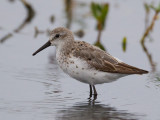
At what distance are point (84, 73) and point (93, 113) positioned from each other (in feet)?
3.69

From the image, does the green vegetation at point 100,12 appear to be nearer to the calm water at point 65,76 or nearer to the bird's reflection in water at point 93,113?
the calm water at point 65,76

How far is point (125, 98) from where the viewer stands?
11.0 m

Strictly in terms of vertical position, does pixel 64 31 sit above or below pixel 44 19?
below

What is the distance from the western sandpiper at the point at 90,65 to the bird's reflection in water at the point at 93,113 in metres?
0.67

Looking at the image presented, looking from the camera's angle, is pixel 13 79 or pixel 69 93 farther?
pixel 13 79

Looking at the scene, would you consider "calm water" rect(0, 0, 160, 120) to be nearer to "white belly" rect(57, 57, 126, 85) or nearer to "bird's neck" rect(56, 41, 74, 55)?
"white belly" rect(57, 57, 126, 85)

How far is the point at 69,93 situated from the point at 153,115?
2.10m

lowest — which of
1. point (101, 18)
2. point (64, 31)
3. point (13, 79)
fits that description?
point (13, 79)

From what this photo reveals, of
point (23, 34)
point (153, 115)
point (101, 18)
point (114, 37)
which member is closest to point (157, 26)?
point (114, 37)

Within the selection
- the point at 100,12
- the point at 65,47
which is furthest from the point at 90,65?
the point at 100,12

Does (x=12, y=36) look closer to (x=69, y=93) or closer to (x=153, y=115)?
(x=69, y=93)

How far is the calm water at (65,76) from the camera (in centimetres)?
1002

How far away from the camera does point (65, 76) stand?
1268cm

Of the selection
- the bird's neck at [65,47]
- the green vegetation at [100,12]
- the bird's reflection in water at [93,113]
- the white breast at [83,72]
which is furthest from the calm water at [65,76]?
the bird's neck at [65,47]
